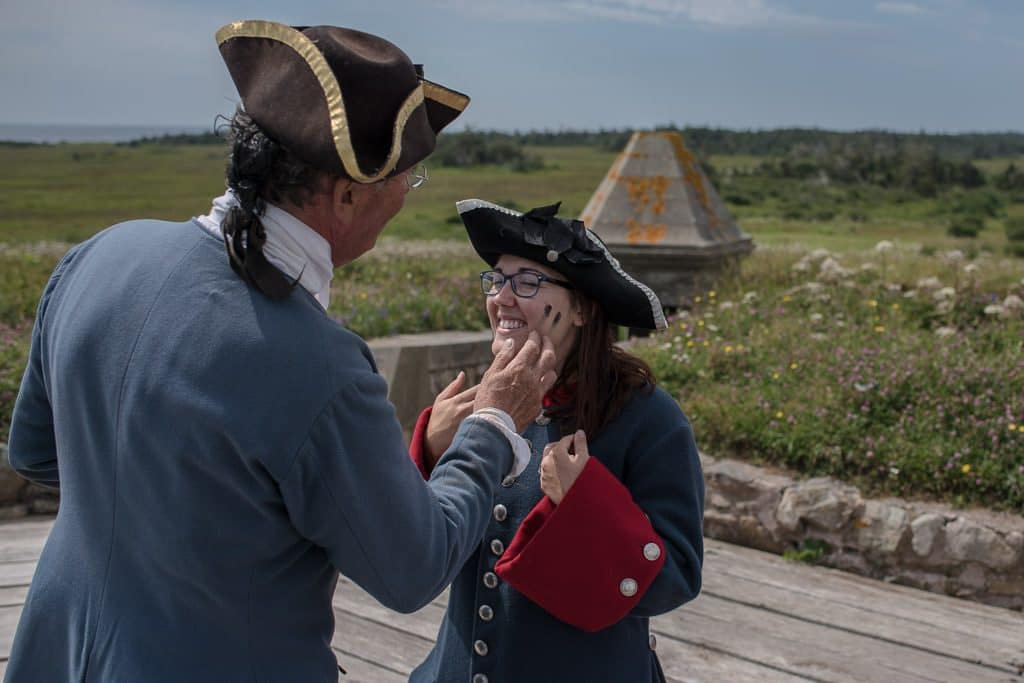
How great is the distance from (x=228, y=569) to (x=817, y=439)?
12.9 ft

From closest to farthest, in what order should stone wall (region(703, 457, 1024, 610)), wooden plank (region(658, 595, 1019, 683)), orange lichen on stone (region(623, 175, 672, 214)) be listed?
1. wooden plank (region(658, 595, 1019, 683))
2. stone wall (region(703, 457, 1024, 610))
3. orange lichen on stone (region(623, 175, 672, 214))

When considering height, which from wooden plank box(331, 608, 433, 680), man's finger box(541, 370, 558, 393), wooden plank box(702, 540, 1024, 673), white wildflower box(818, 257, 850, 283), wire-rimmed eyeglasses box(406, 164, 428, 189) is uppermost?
wire-rimmed eyeglasses box(406, 164, 428, 189)

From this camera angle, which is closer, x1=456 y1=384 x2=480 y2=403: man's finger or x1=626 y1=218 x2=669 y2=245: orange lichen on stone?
x1=456 y1=384 x2=480 y2=403: man's finger

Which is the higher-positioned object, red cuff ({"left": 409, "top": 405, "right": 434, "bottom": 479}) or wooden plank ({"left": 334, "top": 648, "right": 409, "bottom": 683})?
red cuff ({"left": 409, "top": 405, "right": 434, "bottom": 479})

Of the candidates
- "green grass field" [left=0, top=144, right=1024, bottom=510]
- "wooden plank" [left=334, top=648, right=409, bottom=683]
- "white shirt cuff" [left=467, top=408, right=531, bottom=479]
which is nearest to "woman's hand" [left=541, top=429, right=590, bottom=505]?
"white shirt cuff" [left=467, top=408, right=531, bottom=479]

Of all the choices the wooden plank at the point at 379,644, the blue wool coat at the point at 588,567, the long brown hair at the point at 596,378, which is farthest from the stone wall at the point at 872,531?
the long brown hair at the point at 596,378

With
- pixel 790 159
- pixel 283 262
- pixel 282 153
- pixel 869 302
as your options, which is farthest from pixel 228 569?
pixel 790 159

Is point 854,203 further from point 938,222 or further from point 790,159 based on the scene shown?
point 790,159

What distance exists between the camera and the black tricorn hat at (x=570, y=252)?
7.25ft

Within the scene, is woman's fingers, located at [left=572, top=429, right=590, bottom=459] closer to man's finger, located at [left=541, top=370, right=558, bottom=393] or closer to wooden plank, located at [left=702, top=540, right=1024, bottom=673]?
man's finger, located at [left=541, top=370, right=558, bottom=393]

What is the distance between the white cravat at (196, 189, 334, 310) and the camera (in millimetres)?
1556

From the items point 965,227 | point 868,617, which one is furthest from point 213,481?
point 965,227

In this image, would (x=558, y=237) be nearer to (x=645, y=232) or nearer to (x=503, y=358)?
(x=503, y=358)

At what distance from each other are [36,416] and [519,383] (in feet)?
2.90
